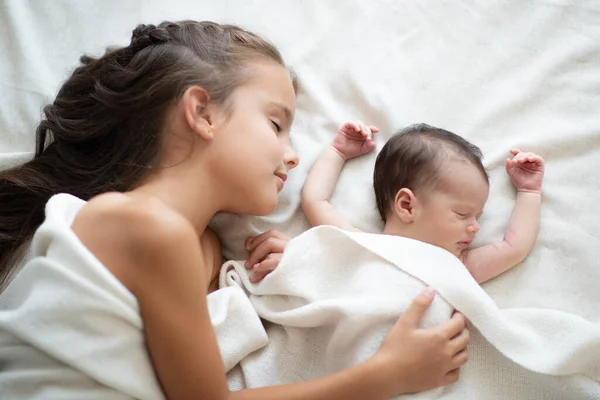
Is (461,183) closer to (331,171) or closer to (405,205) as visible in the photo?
(405,205)

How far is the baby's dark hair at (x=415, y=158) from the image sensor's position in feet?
3.52

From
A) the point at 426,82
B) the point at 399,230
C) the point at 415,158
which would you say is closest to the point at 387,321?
the point at 399,230

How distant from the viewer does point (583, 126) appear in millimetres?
1129

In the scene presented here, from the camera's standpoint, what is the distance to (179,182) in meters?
0.96

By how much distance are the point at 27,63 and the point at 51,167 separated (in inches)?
13.8

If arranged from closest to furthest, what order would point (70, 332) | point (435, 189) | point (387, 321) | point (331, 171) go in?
point (70, 332) → point (387, 321) → point (435, 189) → point (331, 171)

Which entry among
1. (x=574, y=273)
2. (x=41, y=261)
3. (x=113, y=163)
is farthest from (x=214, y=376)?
(x=574, y=273)

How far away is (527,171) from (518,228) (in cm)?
12

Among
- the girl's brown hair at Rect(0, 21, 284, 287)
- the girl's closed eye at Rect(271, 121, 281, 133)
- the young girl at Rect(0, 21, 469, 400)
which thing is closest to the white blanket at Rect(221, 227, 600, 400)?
the young girl at Rect(0, 21, 469, 400)

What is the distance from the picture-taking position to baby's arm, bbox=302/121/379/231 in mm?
1124

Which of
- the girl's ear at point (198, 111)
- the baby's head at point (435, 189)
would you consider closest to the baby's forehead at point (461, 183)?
the baby's head at point (435, 189)

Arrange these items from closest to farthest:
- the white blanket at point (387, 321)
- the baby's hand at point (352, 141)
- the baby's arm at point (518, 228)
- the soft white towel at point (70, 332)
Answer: the soft white towel at point (70, 332), the white blanket at point (387, 321), the baby's arm at point (518, 228), the baby's hand at point (352, 141)

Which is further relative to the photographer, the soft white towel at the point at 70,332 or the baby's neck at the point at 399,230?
the baby's neck at the point at 399,230

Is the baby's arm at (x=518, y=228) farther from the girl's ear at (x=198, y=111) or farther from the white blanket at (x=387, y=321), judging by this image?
the girl's ear at (x=198, y=111)
